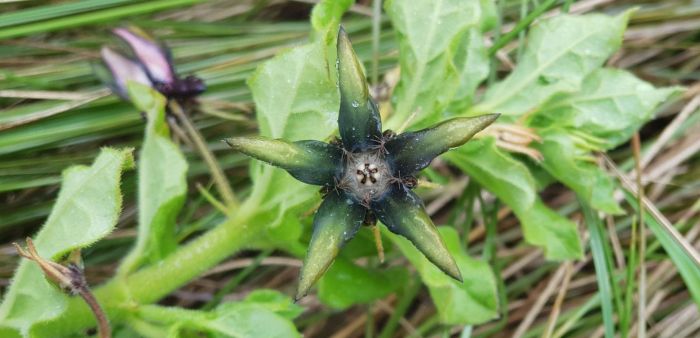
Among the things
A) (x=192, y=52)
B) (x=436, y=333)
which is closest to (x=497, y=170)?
(x=436, y=333)

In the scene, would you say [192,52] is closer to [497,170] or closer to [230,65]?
[230,65]

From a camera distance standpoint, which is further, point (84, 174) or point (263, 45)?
point (263, 45)

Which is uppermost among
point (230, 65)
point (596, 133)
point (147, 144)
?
point (230, 65)

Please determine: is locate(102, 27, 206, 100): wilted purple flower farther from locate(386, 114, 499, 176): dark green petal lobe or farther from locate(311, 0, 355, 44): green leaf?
locate(386, 114, 499, 176): dark green petal lobe

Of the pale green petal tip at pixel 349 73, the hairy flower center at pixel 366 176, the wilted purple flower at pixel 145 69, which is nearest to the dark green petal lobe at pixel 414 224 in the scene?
the hairy flower center at pixel 366 176

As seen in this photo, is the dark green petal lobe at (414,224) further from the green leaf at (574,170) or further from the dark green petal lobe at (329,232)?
the green leaf at (574,170)

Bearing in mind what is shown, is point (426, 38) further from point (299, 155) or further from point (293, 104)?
point (299, 155)

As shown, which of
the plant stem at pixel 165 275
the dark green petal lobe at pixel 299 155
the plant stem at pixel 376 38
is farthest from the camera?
the plant stem at pixel 376 38
